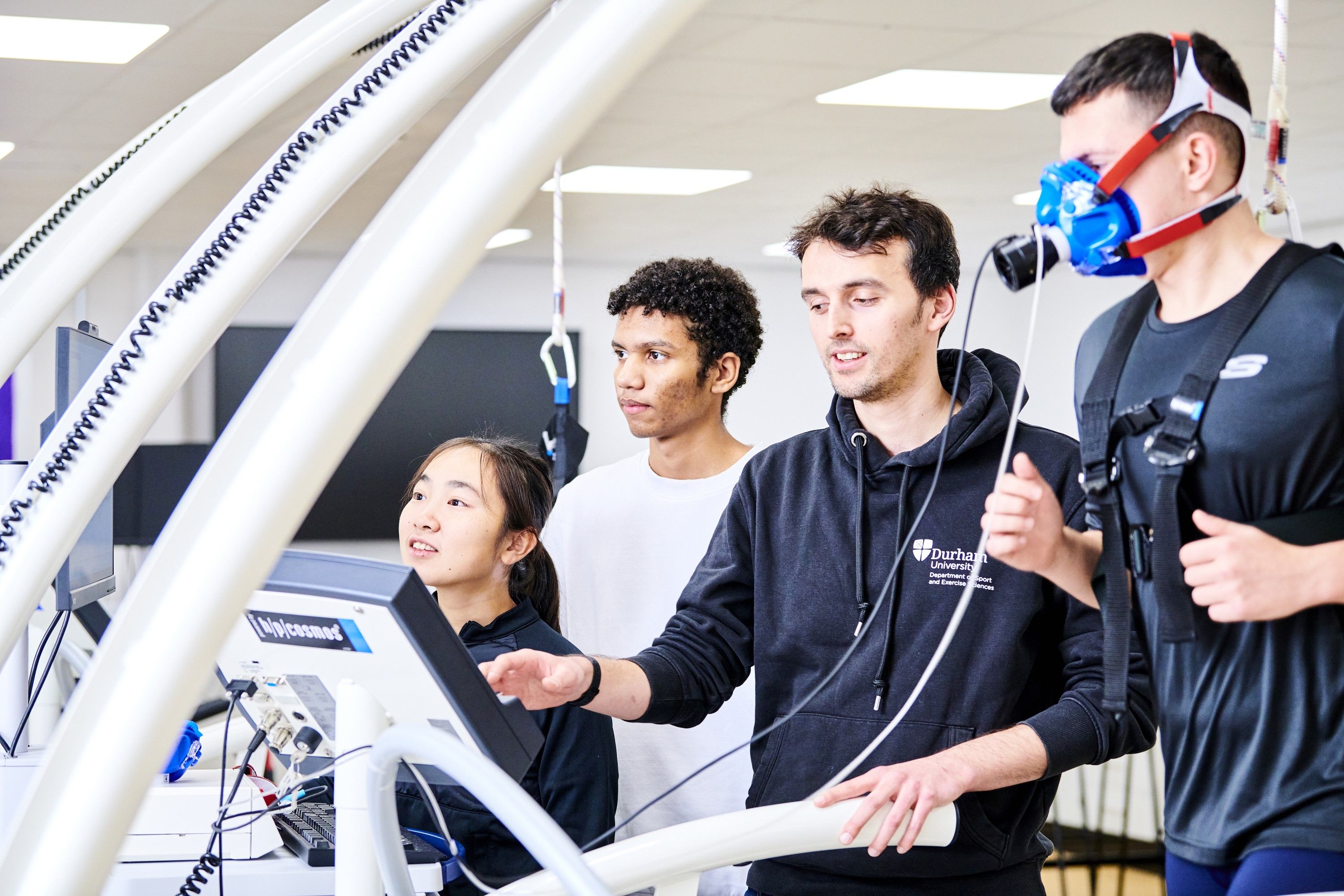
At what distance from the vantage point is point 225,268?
4.40 ft

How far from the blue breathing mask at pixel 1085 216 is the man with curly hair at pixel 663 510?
3.59ft

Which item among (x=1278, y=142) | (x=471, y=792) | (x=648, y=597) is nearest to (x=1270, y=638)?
(x=1278, y=142)

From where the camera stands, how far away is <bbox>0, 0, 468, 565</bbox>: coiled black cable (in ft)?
4.29

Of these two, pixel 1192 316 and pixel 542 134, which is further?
pixel 1192 316

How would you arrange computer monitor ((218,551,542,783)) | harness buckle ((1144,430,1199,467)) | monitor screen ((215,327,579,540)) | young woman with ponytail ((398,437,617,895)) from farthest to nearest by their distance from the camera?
monitor screen ((215,327,579,540))
young woman with ponytail ((398,437,617,895))
harness buckle ((1144,430,1199,467))
computer monitor ((218,551,542,783))

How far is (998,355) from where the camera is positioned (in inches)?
76.4

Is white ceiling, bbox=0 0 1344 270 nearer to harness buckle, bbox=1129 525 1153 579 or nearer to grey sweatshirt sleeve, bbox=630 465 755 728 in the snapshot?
grey sweatshirt sleeve, bbox=630 465 755 728

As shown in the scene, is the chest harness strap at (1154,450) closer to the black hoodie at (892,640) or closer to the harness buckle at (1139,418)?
the harness buckle at (1139,418)

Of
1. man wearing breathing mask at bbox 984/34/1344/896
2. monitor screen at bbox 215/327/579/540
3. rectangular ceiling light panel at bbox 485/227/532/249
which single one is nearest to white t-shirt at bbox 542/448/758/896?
man wearing breathing mask at bbox 984/34/1344/896

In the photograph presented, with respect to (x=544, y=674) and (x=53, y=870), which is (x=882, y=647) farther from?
(x=53, y=870)

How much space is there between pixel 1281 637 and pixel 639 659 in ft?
2.80

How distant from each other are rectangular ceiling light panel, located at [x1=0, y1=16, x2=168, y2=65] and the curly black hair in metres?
2.55

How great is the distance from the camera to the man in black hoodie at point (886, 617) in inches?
65.0

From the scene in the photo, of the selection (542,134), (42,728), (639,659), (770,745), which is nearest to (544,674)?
(639,659)
